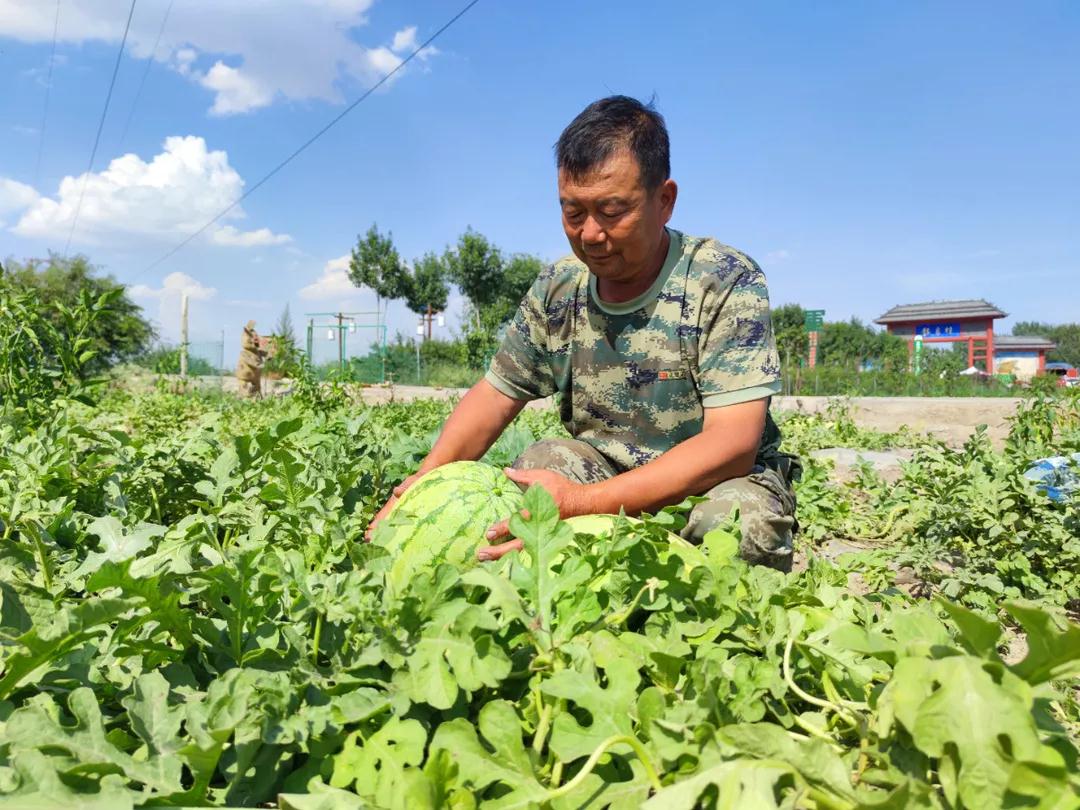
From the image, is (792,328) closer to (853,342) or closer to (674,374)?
(853,342)

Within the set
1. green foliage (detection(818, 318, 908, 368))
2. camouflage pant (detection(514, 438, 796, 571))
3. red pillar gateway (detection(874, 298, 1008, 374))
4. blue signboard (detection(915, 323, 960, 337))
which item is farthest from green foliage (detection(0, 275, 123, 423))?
blue signboard (detection(915, 323, 960, 337))

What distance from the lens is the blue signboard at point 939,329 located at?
2563 inches

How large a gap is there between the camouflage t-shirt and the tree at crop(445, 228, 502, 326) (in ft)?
150

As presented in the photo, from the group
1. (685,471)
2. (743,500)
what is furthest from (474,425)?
(743,500)

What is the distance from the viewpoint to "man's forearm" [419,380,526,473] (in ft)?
9.80

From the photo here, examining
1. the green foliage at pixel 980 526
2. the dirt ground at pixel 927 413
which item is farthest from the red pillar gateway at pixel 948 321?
the green foliage at pixel 980 526

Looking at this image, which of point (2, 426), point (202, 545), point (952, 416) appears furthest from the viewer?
point (952, 416)

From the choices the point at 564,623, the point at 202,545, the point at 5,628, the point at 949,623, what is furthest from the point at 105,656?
the point at 949,623

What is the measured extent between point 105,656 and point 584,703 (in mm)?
765

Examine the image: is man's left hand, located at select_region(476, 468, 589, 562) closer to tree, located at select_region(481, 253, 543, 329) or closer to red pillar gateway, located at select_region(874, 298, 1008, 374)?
tree, located at select_region(481, 253, 543, 329)

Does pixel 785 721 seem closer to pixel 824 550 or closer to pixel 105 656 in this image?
pixel 105 656

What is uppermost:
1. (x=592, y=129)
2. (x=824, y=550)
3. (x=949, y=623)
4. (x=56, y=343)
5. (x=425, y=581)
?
(x=592, y=129)

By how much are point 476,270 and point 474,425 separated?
4706 centimetres

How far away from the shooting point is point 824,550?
13.4 ft
